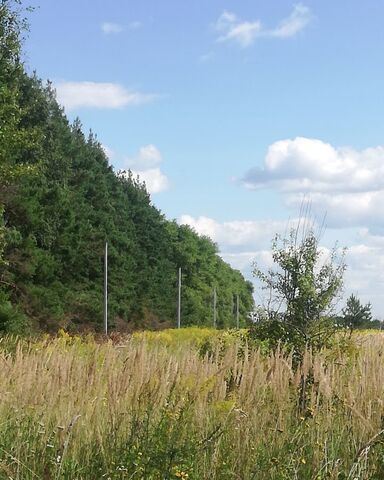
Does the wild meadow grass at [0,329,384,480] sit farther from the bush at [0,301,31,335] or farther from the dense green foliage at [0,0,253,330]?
the bush at [0,301,31,335]

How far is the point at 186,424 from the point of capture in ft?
16.4

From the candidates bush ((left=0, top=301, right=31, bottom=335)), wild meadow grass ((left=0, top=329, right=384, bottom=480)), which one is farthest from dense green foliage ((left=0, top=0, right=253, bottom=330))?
wild meadow grass ((left=0, top=329, right=384, bottom=480))

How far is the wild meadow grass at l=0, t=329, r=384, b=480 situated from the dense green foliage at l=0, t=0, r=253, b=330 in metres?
16.4

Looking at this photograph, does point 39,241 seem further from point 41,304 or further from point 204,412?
point 204,412

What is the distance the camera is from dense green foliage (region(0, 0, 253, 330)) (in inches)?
974

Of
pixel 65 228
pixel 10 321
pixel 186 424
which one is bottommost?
pixel 186 424

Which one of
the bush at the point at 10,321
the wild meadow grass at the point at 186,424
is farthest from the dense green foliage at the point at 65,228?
the wild meadow grass at the point at 186,424

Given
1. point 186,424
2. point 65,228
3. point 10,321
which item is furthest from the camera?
point 65,228

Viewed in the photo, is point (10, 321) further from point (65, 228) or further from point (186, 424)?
point (186, 424)

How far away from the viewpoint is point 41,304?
34250 millimetres

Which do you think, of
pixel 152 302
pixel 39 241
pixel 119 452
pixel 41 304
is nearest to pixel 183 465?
pixel 119 452

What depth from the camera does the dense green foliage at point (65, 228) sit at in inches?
974

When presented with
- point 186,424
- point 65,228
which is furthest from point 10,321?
point 186,424

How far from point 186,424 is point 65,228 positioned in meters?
34.4
